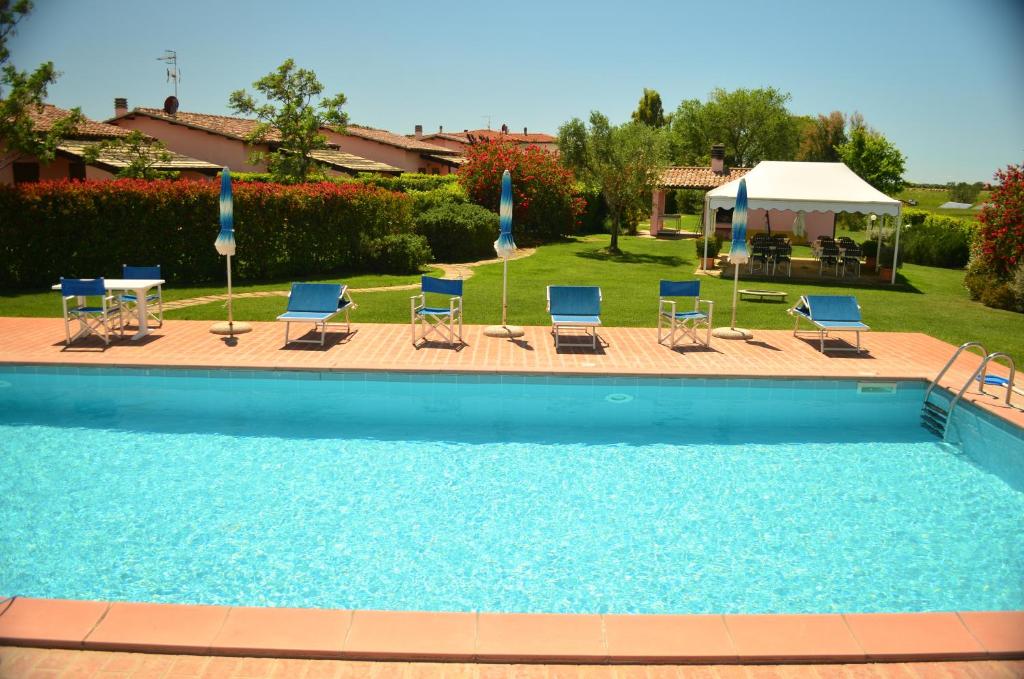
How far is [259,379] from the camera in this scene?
10.6 metres

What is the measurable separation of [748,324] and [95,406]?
36.3ft

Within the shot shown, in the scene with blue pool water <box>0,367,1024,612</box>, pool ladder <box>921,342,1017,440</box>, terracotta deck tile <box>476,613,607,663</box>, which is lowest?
blue pool water <box>0,367,1024,612</box>

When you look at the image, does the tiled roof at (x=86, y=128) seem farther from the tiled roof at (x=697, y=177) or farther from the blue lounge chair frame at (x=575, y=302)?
the tiled roof at (x=697, y=177)

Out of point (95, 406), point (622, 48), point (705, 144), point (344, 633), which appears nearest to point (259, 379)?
point (95, 406)

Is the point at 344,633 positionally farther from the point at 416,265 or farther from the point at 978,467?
the point at 416,265

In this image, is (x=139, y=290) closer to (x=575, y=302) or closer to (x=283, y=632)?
(x=575, y=302)

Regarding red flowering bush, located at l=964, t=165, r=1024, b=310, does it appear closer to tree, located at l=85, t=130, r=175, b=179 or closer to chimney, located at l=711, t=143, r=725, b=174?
chimney, located at l=711, t=143, r=725, b=174

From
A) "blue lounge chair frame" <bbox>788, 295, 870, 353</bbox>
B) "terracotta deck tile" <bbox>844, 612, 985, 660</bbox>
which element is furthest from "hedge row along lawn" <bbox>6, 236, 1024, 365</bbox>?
"terracotta deck tile" <bbox>844, 612, 985, 660</bbox>

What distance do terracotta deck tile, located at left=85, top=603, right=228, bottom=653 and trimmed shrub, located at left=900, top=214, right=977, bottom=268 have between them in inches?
1041

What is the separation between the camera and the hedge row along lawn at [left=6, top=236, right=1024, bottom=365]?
14.3 metres

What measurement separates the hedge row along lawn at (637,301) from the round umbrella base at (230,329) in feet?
3.30

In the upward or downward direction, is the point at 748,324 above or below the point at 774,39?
below

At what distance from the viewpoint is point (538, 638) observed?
14.8ft

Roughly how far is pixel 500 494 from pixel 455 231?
1612 centimetres
